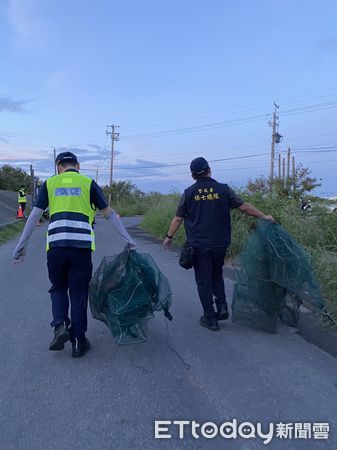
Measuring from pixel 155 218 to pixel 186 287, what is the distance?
37.1 feet

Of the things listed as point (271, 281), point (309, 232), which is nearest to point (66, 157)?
point (271, 281)

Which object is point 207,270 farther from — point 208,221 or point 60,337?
point 60,337

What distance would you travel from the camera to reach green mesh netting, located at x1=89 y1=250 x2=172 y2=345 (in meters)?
4.61

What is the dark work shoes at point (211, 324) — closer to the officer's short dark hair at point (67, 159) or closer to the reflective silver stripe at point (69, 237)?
the reflective silver stripe at point (69, 237)

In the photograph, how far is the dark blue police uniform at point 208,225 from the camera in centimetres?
532

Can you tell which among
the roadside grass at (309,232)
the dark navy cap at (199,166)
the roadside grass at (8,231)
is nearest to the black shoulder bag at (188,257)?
the dark navy cap at (199,166)

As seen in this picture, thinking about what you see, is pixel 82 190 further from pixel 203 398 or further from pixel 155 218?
pixel 155 218

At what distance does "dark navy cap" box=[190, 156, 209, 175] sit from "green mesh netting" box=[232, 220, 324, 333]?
91 centimetres

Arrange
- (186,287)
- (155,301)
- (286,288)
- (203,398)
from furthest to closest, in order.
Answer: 1. (186,287)
2. (286,288)
3. (155,301)
4. (203,398)

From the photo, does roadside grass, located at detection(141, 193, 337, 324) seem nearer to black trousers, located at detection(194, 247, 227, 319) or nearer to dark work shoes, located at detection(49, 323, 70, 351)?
black trousers, located at detection(194, 247, 227, 319)

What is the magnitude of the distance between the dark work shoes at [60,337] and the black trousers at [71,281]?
0.17 ft

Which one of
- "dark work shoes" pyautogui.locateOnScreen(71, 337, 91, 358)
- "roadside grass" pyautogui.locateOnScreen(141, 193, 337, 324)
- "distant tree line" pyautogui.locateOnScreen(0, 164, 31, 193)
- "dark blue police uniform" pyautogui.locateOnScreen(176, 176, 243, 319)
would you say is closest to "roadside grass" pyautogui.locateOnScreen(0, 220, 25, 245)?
"roadside grass" pyautogui.locateOnScreen(141, 193, 337, 324)

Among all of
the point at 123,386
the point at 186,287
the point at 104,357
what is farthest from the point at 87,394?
the point at 186,287

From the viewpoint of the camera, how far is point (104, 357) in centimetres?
455
